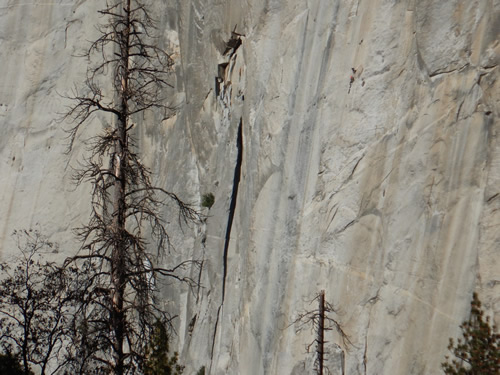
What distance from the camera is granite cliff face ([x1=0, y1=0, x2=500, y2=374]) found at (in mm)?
10062

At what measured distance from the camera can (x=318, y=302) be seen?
484 inches

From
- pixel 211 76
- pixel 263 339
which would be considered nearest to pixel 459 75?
pixel 263 339

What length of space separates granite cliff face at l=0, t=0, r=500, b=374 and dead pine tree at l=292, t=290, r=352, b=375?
0.15 meters

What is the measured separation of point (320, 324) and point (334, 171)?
2807 millimetres

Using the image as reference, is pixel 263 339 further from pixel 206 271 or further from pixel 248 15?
pixel 248 15

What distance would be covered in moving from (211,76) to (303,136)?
4971mm

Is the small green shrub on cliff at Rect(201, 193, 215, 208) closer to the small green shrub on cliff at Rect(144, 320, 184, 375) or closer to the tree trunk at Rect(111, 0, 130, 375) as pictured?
the small green shrub on cliff at Rect(144, 320, 184, 375)

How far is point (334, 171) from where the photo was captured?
12367mm

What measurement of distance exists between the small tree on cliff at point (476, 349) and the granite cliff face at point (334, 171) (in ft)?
0.62

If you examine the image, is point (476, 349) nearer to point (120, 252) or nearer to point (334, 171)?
point (334, 171)

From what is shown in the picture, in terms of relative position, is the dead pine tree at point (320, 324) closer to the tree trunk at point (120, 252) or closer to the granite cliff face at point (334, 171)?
the granite cliff face at point (334, 171)

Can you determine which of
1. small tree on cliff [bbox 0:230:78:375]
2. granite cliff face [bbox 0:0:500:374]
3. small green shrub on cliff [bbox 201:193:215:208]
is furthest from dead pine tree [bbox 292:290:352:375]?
small tree on cliff [bbox 0:230:78:375]

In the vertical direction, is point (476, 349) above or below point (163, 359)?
below

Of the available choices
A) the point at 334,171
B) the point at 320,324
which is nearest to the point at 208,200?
the point at 334,171
